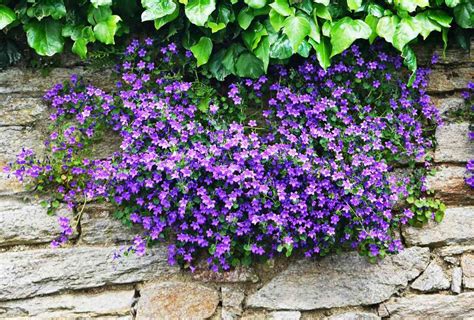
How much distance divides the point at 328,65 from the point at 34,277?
161 cm

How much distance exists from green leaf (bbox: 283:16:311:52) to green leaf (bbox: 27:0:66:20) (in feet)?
3.27

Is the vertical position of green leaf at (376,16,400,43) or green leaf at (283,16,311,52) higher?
green leaf at (376,16,400,43)

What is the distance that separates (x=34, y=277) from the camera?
224 cm

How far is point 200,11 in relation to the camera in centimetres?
210

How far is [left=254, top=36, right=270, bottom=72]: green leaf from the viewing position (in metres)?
2.15

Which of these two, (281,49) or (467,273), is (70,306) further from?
(467,273)

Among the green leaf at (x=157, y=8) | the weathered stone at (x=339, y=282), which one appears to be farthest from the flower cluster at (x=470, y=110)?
the green leaf at (x=157, y=8)

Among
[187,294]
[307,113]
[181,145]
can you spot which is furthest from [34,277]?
[307,113]

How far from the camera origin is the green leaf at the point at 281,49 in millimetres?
2174

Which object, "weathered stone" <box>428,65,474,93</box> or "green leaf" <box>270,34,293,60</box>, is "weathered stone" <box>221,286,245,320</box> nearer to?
"green leaf" <box>270,34,293,60</box>

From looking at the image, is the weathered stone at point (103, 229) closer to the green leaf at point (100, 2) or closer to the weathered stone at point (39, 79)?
the weathered stone at point (39, 79)

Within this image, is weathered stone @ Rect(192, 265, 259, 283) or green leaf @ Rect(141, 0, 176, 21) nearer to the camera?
green leaf @ Rect(141, 0, 176, 21)

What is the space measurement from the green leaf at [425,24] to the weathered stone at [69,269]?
154 centimetres

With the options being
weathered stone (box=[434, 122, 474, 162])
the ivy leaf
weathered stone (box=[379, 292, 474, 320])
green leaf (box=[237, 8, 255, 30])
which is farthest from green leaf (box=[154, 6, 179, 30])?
weathered stone (box=[379, 292, 474, 320])
